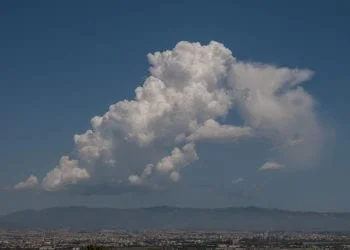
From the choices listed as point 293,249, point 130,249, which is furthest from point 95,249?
point 293,249

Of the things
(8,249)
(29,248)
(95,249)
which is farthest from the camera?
(29,248)

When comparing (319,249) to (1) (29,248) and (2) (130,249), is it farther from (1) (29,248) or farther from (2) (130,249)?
(1) (29,248)

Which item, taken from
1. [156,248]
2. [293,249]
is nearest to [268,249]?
[293,249]

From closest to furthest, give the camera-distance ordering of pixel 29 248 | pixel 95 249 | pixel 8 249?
pixel 95 249 → pixel 8 249 → pixel 29 248

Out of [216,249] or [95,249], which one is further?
[216,249]

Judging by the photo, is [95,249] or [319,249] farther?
[319,249]

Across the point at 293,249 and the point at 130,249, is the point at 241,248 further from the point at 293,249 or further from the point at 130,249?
the point at 130,249

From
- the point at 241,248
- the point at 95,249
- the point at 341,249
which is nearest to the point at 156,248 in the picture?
the point at 241,248
